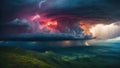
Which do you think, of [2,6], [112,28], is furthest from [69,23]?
[2,6]

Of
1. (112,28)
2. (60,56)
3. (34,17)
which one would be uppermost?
(34,17)

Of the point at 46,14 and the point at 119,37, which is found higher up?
the point at 46,14

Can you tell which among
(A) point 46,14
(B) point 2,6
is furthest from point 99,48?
(B) point 2,6

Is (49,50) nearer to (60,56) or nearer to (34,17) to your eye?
(60,56)

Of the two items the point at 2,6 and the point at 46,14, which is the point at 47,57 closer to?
the point at 46,14

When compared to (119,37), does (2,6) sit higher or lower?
higher
